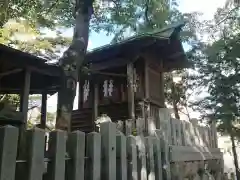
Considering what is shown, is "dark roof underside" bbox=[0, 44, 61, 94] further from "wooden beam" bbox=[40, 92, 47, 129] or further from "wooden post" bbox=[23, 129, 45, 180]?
"wooden post" bbox=[23, 129, 45, 180]

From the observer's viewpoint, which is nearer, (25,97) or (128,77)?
(25,97)

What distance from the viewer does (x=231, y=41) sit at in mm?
12008

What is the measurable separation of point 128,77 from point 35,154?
25.6 feet

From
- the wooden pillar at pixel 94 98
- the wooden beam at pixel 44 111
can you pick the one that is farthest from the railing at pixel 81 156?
the wooden beam at pixel 44 111

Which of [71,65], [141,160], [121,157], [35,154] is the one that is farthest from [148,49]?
[35,154]

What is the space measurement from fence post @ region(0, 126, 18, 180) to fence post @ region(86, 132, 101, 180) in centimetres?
87

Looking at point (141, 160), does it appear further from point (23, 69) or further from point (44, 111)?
point (44, 111)

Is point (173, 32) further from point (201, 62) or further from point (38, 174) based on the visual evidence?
point (38, 174)

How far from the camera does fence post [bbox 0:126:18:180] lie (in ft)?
6.18

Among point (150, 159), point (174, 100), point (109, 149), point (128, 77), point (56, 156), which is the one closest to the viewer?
point (56, 156)

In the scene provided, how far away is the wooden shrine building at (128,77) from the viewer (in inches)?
373

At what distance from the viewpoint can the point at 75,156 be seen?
2467 millimetres

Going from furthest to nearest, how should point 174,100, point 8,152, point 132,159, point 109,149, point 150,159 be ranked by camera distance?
point 174,100 → point 150,159 → point 132,159 → point 109,149 → point 8,152

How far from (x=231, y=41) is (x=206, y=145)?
22.5 ft
